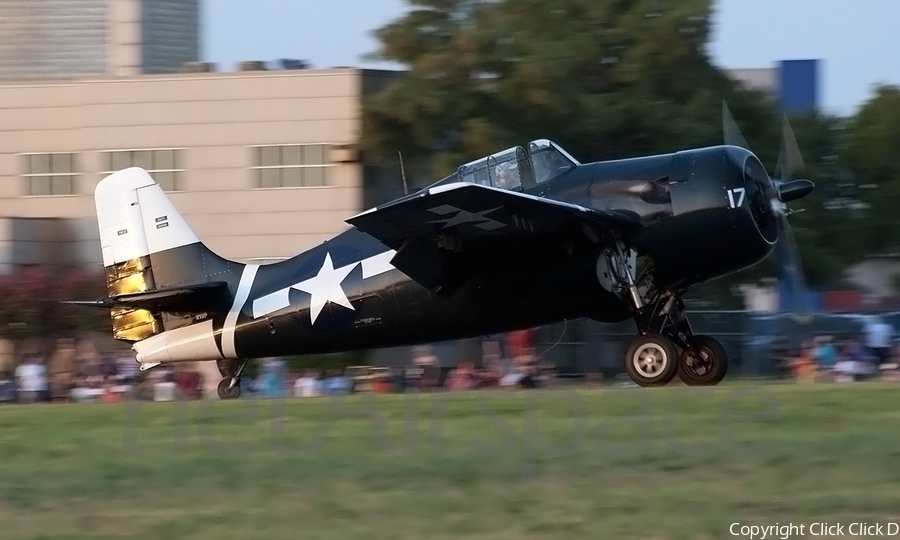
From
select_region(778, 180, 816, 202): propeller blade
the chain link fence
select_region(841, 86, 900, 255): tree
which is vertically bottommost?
the chain link fence

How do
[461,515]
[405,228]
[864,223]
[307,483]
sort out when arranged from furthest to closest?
1. [864,223]
2. [405,228]
3. [307,483]
4. [461,515]

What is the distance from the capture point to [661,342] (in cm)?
1293

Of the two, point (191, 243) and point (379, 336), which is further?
point (191, 243)

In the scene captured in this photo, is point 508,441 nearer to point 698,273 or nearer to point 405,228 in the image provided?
point 405,228

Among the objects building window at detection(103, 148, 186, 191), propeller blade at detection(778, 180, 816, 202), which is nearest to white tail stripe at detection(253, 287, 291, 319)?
propeller blade at detection(778, 180, 816, 202)

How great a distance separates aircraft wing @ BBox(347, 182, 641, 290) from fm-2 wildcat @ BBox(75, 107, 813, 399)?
2 centimetres

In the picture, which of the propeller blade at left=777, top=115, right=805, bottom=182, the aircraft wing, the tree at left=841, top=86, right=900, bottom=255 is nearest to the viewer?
the aircraft wing

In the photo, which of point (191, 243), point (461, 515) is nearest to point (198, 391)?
point (191, 243)

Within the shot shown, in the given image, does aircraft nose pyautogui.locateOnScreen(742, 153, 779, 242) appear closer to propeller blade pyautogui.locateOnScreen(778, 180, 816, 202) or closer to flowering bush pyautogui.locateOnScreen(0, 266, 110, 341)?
propeller blade pyautogui.locateOnScreen(778, 180, 816, 202)

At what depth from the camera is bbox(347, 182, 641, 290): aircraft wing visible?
478 inches

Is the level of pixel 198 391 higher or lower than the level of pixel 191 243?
lower

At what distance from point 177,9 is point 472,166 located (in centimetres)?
4679

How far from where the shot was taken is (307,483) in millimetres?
7695

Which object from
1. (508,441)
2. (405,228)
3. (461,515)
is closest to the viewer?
(461,515)
